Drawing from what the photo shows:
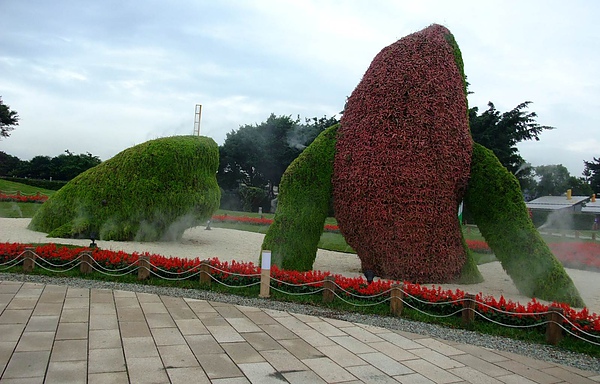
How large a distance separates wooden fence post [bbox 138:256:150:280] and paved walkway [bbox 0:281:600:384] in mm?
1506

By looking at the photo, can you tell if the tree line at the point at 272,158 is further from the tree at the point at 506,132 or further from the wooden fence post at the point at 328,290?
the wooden fence post at the point at 328,290

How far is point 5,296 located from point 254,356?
13.1 ft

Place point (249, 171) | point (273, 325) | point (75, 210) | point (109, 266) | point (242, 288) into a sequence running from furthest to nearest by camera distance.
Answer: point (249, 171) → point (75, 210) → point (109, 266) → point (242, 288) → point (273, 325)

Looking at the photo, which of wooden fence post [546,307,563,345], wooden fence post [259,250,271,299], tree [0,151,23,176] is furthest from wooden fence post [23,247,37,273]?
tree [0,151,23,176]

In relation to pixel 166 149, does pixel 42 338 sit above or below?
below

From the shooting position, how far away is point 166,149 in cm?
1326

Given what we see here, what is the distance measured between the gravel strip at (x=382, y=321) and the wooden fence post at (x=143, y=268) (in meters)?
0.33

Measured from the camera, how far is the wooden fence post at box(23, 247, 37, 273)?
27.4 ft

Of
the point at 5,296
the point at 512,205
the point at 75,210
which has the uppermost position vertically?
the point at 512,205

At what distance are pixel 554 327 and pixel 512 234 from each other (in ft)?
9.06

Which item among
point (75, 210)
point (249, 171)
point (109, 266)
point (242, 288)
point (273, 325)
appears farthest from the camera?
point (249, 171)

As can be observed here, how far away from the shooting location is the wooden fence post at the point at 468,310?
6.41 metres

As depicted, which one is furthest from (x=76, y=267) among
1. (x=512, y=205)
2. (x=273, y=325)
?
(x=512, y=205)

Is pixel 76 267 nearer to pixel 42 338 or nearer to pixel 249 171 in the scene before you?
pixel 42 338
